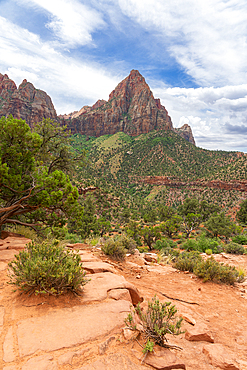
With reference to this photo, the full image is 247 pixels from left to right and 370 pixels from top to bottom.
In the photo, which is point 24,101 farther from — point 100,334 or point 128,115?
point 100,334

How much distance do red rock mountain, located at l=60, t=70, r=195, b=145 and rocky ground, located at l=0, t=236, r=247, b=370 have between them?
433ft

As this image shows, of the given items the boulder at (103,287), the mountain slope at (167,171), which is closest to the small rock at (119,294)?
the boulder at (103,287)

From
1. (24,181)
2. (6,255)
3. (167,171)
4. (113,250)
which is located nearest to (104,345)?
(6,255)

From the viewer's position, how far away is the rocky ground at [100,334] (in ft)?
7.58

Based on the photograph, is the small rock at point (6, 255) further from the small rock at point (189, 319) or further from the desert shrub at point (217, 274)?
the desert shrub at point (217, 274)

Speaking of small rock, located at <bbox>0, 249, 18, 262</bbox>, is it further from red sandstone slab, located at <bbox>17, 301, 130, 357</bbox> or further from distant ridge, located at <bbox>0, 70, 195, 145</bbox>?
distant ridge, located at <bbox>0, 70, 195, 145</bbox>

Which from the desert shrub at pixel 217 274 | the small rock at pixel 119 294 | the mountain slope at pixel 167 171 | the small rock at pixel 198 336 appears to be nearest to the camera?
the small rock at pixel 198 336

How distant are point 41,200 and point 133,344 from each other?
7.23m

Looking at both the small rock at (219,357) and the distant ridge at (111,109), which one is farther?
the distant ridge at (111,109)

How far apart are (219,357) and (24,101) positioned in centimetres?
14080

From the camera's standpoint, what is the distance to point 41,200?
8516 mm

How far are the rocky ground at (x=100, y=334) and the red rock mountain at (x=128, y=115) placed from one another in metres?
132

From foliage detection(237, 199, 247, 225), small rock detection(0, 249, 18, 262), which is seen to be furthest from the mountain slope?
small rock detection(0, 249, 18, 262)

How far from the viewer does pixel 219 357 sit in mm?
2881
